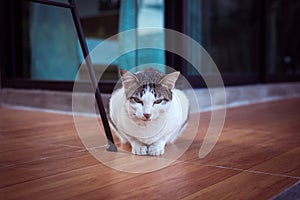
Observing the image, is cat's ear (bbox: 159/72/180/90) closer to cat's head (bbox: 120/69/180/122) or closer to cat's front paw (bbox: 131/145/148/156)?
cat's head (bbox: 120/69/180/122)

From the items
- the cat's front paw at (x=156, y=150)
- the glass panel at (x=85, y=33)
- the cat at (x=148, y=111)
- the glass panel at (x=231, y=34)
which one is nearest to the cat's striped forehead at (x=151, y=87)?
the cat at (x=148, y=111)

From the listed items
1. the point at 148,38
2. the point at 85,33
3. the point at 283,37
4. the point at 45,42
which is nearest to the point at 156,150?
the point at 148,38

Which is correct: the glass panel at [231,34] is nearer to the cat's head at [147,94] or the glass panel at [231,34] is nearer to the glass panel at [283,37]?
the glass panel at [283,37]

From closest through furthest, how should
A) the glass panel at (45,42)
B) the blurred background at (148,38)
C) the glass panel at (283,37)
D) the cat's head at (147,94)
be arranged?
the cat's head at (147,94), the blurred background at (148,38), the glass panel at (45,42), the glass panel at (283,37)

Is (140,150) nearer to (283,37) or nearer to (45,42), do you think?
(45,42)

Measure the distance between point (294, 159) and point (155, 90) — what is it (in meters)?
0.41

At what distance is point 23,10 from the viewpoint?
8.52 ft

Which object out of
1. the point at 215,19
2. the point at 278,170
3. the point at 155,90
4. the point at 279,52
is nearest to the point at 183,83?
the point at 155,90

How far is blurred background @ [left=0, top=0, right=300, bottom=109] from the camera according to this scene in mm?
2047

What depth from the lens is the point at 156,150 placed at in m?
1.05

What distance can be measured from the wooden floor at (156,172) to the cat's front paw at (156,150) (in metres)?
0.07

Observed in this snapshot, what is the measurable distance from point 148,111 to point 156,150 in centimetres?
15

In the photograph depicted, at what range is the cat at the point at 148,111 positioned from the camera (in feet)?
3.18

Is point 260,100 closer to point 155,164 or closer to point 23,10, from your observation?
point 23,10
